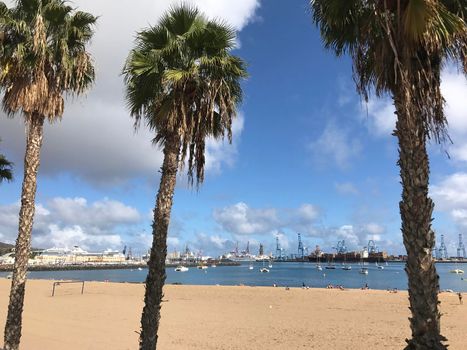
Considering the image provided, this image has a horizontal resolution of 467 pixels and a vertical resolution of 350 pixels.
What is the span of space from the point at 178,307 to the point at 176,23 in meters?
25.4

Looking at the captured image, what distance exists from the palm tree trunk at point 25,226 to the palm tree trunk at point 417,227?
742cm

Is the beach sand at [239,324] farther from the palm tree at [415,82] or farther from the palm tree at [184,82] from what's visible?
the palm tree at [415,82]

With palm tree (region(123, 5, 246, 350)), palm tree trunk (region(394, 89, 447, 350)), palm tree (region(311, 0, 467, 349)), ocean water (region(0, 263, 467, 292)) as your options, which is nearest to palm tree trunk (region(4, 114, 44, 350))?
palm tree (region(123, 5, 246, 350))

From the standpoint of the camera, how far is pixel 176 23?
27.9 ft

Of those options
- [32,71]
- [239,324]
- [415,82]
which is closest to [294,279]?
[239,324]

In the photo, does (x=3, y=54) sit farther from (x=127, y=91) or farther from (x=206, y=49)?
(x=206, y=49)

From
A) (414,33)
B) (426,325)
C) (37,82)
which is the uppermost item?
(37,82)

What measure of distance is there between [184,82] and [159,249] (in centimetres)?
316

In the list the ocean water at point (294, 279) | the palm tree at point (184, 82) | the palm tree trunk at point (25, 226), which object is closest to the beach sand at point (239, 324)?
the palm tree trunk at point (25, 226)

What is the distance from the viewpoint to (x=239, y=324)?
73.7 feet

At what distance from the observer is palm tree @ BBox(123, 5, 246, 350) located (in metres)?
8.14

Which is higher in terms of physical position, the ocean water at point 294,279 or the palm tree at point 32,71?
the palm tree at point 32,71

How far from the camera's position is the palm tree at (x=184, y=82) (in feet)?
26.7

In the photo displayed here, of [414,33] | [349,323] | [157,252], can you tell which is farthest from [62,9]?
[349,323]
